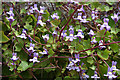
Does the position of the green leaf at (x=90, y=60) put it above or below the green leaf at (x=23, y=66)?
above

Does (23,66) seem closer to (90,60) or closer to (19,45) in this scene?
(19,45)

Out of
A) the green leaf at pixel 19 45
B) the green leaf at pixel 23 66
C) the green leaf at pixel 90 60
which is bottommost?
the green leaf at pixel 23 66

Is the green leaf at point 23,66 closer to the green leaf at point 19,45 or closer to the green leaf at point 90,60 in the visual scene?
the green leaf at point 19,45

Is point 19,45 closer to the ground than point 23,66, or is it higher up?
higher up

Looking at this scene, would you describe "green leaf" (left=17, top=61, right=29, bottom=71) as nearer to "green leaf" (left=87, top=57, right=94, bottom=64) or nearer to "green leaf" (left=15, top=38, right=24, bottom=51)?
"green leaf" (left=15, top=38, right=24, bottom=51)

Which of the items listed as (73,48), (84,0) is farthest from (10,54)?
(84,0)

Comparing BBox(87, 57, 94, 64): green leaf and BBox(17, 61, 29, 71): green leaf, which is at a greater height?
BBox(87, 57, 94, 64): green leaf

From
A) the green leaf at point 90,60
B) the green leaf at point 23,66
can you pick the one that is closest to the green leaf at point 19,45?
the green leaf at point 23,66

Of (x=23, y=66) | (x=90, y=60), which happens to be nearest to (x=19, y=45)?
(x=23, y=66)

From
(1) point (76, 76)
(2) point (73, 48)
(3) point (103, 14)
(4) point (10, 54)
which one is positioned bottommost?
(1) point (76, 76)

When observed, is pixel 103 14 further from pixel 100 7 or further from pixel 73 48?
pixel 73 48

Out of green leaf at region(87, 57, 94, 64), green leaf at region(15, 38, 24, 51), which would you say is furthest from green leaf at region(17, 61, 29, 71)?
green leaf at region(87, 57, 94, 64)
